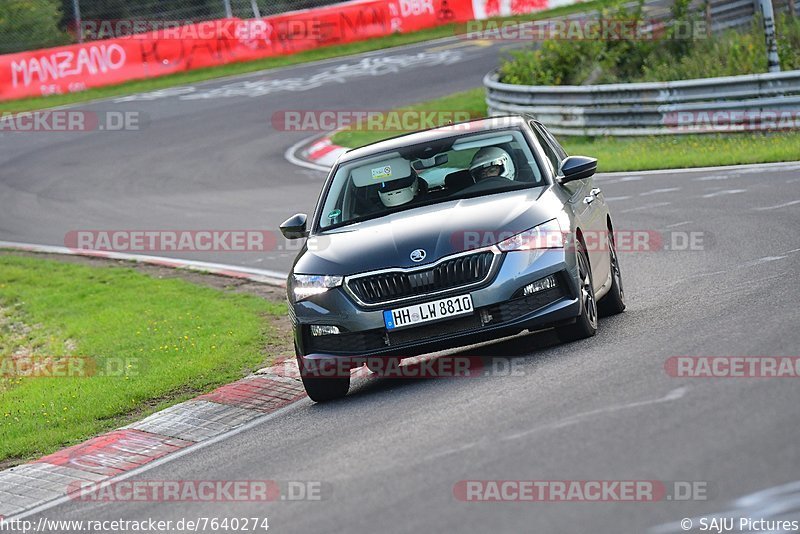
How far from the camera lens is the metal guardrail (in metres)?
20.3

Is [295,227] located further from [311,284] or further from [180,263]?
[180,263]

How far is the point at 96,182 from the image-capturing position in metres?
25.0

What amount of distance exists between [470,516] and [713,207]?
10.4 meters

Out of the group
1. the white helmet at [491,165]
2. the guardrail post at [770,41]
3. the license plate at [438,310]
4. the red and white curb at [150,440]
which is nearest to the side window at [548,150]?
the white helmet at [491,165]

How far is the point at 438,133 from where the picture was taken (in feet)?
33.4

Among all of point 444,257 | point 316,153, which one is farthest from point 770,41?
point 444,257

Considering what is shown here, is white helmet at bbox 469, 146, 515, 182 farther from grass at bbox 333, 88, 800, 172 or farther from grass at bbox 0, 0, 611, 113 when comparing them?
grass at bbox 0, 0, 611, 113

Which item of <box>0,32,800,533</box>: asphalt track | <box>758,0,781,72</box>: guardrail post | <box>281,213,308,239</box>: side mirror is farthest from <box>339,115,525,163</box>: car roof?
<box>758,0,781,72</box>: guardrail post

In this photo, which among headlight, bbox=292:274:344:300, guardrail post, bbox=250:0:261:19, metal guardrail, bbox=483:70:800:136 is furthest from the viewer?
guardrail post, bbox=250:0:261:19

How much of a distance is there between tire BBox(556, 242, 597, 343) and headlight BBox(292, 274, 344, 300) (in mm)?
1556

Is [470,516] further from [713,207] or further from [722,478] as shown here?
[713,207]

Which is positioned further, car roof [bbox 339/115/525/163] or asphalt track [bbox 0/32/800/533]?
car roof [bbox 339/115/525/163]

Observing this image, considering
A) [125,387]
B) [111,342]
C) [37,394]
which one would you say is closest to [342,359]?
[125,387]

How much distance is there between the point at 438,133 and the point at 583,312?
205 centimetres
